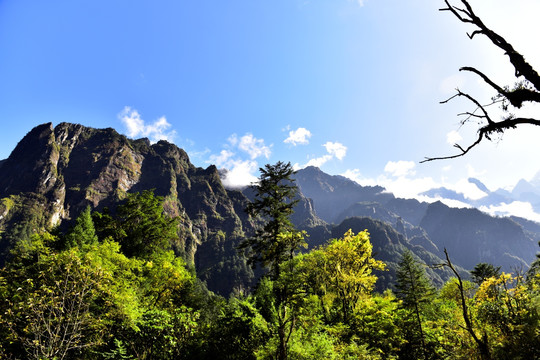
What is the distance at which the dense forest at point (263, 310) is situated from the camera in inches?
305

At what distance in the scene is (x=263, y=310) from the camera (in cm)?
1591

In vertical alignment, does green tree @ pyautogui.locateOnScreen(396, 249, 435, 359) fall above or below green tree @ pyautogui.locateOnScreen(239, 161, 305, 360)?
below

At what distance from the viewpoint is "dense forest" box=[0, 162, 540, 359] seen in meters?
7.74

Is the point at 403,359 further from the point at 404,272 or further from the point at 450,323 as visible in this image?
the point at 404,272

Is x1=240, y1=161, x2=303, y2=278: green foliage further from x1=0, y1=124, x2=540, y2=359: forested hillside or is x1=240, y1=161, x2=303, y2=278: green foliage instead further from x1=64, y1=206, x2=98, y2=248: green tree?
x1=64, y1=206, x2=98, y2=248: green tree

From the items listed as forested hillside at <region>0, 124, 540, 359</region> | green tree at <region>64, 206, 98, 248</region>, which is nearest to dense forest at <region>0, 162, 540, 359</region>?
forested hillside at <region>0, 124, 540, 359</region>

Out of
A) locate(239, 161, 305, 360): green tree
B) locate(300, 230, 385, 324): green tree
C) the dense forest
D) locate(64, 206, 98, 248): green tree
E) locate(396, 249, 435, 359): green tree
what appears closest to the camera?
the dense forest

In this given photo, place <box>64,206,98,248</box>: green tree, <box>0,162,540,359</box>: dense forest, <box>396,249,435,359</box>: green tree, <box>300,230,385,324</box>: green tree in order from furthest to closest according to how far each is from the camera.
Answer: <box>64,206,98,248</box>: green tree, <box>300,230,385,324</box>: green tree, <box>396,249,435,359</box>: green tree, <box>0,162,540,359</box>: dense forest

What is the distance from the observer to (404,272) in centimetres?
2405

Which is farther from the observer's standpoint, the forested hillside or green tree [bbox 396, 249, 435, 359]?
green tree [bbox 396, 249, 435, 359]

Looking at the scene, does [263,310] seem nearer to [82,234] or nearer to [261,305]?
[261,305]

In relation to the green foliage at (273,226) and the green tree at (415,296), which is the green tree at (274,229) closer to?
the green foliage at (273,226)

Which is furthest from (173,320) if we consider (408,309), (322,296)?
(408,309)

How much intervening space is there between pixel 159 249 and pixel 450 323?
23.9 meters
